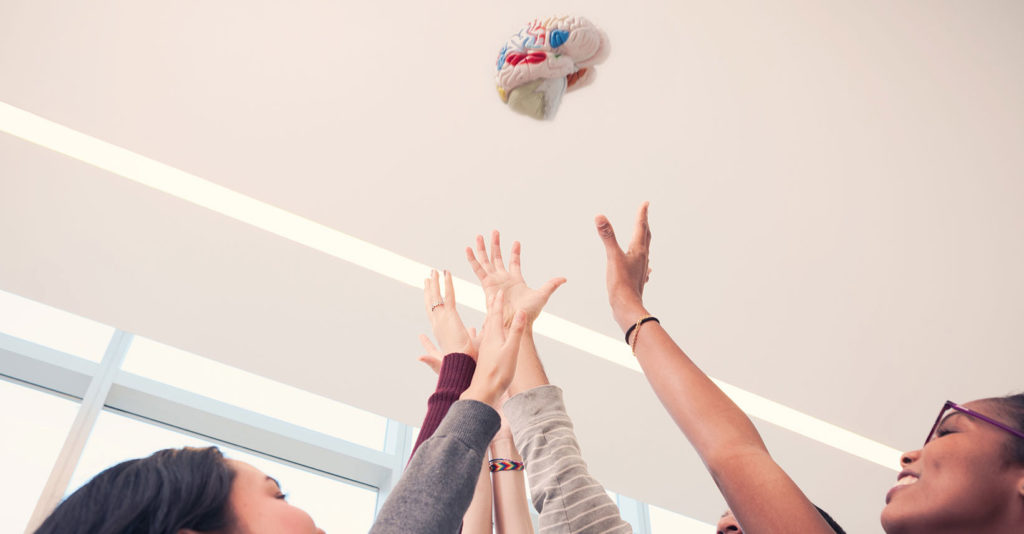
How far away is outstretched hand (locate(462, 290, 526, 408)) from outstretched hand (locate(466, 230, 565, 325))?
22cm

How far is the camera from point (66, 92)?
2.53 metres

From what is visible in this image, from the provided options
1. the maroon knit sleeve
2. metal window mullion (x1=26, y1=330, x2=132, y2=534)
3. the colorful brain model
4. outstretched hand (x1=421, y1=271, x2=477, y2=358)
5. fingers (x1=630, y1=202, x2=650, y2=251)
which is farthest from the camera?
metal window mullion (x1=26, y1=330, x2=132, y2=534)

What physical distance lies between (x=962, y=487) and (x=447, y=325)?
82 centimetres

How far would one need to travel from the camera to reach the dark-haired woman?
84 centimetres

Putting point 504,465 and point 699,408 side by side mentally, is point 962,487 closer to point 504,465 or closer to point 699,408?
point 699,408

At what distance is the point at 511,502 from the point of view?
4.23 ft

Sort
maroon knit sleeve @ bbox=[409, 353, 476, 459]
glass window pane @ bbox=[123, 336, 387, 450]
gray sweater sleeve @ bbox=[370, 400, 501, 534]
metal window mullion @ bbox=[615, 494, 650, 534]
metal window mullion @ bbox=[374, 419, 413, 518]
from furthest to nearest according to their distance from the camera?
metal window mullion @ bbox=[615, 494, 650, 534], metal window mullion @ bbox=[374, 419, 413, 518], glass window pane @ bbox=[123, 336, 387, 450], maroon knit sleeve @ bbox=[409, 353, 476, 459], gray sweater sleeve @ bbox=[370, 400, 501, 534]

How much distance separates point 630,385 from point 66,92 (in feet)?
8.58

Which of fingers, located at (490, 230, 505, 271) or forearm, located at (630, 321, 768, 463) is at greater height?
fingers, located at (490, 230, 505, 271)

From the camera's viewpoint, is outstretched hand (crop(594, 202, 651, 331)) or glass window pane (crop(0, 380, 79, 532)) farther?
glass window pane (crop(0, 380, 79, 532))

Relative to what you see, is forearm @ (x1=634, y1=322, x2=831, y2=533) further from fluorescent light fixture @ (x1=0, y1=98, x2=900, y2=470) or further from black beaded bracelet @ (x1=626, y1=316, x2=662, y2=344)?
fluorescent light fixture @ (x1=0, y1=98, x2=900, y2=470)

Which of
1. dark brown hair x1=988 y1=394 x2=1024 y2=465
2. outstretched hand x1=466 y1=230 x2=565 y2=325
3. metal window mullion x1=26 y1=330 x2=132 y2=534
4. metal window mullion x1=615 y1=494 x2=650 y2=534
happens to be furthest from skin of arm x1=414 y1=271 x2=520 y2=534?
metal window mullion x1=615 y1=494 x2=650 y2=534

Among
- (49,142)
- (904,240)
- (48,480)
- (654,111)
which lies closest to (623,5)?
(654,111)

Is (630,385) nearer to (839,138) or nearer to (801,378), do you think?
(801,378)
